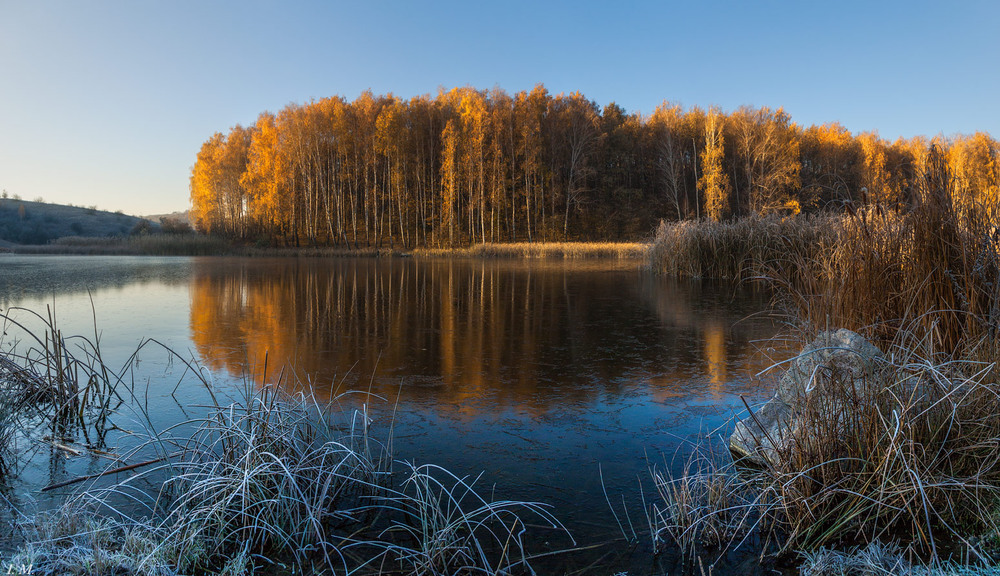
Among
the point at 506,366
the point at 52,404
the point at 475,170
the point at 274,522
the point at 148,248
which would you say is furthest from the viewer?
the point at 475,170

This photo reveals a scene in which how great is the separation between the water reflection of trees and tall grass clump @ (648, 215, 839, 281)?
2526 millimetres

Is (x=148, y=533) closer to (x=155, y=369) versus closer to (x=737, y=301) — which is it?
(x=155, y=369)

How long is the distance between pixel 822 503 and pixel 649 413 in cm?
178

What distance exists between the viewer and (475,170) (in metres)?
37.4

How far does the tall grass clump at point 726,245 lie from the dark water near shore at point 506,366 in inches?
82.1

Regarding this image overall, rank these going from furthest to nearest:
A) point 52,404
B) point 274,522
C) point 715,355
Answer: point 715,355 < point 52,404 < point 274,522

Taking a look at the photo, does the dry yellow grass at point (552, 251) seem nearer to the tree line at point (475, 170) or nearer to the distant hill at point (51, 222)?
the tree line at point (475, 170)

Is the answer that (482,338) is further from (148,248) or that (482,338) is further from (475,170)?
(148,248)

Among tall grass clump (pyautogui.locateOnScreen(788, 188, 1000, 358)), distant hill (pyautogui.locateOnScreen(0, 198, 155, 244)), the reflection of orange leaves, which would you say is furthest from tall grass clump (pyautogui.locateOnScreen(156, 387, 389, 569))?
distant hill (pyautogui.locateOnScreen(0, 198, 155, 244))

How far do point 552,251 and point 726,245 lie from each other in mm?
16882

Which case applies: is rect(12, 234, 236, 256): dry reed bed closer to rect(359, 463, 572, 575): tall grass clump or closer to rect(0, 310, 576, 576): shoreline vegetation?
rect(0, 310, 576, 576): shoreline vegetation

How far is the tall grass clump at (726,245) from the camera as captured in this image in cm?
1388

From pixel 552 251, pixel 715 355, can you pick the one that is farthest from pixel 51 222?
pixel 715 355

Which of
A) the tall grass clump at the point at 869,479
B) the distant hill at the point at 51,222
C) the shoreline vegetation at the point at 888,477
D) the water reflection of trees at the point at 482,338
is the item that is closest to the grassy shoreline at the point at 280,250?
the distant hill at the point at 51,222
